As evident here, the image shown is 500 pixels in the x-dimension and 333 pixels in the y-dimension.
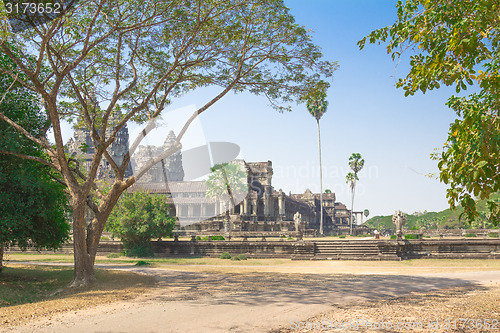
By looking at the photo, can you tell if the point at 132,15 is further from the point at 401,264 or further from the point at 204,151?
the point at 204,151

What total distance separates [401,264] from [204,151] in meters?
56.5

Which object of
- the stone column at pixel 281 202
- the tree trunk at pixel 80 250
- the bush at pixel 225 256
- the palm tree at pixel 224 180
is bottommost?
the bush at pixel 225 256

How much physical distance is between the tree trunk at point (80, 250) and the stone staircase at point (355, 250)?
17.2m

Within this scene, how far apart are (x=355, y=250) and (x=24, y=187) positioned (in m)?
21.0

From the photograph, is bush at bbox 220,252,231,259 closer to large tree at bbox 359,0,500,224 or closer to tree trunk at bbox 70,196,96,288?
tree trunk at bbox 70,196,96,288

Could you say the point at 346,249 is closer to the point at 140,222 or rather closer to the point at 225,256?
the point at 225,256

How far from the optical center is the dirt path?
8141 mm

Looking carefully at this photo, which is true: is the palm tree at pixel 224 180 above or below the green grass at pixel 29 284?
above

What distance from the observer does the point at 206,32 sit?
15242 mm

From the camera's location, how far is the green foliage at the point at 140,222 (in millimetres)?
29938

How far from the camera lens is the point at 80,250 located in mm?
13672

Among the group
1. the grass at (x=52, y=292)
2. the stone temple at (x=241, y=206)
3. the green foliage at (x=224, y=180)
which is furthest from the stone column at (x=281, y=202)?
the grass at (x=52, y=292)

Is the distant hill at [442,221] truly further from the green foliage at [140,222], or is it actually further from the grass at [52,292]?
the grass at [52,292]

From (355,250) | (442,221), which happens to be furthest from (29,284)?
(442,221)
